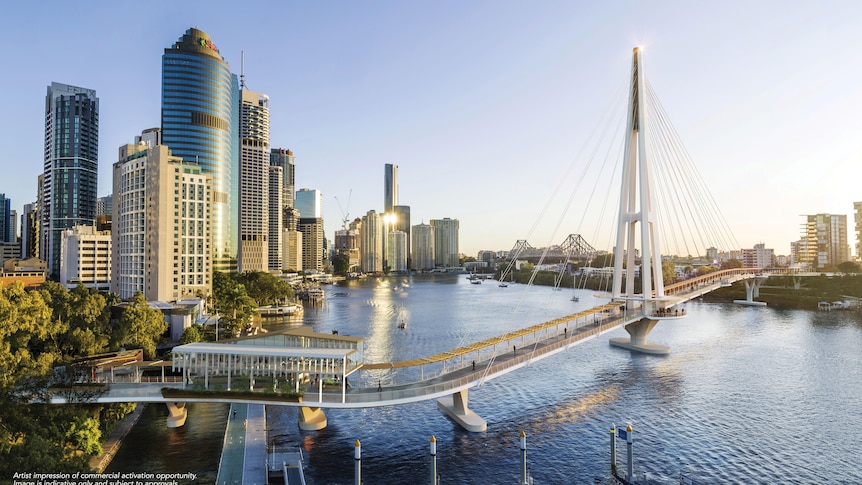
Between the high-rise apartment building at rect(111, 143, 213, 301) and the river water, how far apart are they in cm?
4956

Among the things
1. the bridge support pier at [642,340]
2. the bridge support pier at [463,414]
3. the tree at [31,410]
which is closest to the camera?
the tree at [31,410]

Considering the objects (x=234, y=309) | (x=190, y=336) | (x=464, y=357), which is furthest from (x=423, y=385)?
(x=234, y=309)

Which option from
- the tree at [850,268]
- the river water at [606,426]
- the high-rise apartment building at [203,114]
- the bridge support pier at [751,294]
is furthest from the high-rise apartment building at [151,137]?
the tree at [850,268]

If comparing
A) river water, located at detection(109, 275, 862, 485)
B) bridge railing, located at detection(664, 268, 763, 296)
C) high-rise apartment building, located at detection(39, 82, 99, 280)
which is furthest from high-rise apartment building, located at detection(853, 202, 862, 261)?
high-rise apartment building, located at detection(39, 82, 99, 280)

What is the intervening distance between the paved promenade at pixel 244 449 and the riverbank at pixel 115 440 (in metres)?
6.84

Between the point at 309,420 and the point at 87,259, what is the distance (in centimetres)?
9649

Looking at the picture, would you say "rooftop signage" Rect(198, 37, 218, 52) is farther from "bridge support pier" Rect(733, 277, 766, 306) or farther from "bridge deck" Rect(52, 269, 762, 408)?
"bridge support pier" Rect(733, 277, 766, 306)

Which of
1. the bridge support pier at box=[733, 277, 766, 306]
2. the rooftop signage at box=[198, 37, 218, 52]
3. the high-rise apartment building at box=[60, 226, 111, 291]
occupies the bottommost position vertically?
the bridge support pier at box=[733, 277, 766, 306]

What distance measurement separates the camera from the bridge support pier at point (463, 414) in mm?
37562

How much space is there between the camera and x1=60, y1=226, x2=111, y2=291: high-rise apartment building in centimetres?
10706

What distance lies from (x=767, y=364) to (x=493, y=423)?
39.8 m

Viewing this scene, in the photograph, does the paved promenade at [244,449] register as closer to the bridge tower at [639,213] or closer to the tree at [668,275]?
the bridge tower at [639,213]

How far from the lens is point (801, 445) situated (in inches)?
1382

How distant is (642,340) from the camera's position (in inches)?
2618
